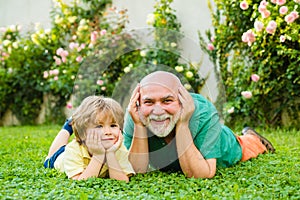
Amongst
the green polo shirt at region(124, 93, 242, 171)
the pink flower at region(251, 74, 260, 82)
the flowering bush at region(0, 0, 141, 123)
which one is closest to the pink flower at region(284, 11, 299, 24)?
the pink flower at region(251, 74, 260, 82)

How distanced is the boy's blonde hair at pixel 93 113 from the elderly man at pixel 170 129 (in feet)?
0.28

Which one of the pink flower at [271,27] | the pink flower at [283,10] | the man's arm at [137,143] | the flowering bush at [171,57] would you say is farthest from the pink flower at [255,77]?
the man's arm at [137,143]

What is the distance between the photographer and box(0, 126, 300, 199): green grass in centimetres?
252

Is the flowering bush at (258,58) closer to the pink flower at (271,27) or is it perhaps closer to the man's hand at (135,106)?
the pink flower at (271,27)

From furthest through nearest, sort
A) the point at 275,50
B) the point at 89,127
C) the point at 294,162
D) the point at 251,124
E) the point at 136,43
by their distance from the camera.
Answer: the point at 251,124 < the point at 275,50 < the point at 136,43 < the point at 294,162 < the point at 89,127

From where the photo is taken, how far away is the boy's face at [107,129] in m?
2.90

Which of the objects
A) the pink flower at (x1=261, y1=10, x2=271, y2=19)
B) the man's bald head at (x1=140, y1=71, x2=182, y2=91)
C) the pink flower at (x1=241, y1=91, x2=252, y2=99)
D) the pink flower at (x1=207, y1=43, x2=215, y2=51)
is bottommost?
the pink flower at (x1=241, y1=91, x2=252, y2=99)

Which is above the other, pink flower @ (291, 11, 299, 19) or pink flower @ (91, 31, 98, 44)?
pink flower @ (91, 31, 98, 44)

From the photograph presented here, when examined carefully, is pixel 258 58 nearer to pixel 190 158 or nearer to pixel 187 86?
pixel 187 86

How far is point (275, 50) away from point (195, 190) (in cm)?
326

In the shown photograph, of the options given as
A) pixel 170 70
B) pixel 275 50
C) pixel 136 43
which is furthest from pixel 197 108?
pixel 275 50

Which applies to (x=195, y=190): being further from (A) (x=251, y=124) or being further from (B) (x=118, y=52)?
(A) (x=251, y=124)

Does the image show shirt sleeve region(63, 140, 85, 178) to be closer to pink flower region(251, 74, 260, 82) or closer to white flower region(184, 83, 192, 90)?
white flower region(184, 83, 192, 90)

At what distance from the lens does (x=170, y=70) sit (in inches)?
122
